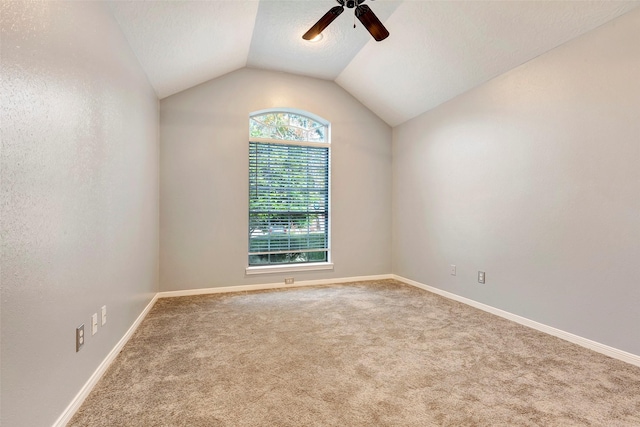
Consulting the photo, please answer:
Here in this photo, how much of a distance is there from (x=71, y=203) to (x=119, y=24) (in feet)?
5.10

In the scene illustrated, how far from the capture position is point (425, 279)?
13.4 feet

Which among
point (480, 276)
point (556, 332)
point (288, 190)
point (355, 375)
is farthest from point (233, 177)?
point (556, 332)

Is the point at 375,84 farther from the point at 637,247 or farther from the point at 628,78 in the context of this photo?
the point at 637,247

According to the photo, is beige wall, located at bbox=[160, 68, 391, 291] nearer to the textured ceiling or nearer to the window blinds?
the window blinds

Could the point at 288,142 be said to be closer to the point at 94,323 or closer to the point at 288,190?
the point at 288,190

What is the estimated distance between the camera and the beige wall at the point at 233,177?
3.78m

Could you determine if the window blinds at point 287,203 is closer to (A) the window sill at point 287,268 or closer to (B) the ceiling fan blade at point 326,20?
(A) the window sill at point 287,268

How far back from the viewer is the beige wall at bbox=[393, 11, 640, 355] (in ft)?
7.00

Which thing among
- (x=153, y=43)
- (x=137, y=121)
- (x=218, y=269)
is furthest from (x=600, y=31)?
(x=218, y=269)

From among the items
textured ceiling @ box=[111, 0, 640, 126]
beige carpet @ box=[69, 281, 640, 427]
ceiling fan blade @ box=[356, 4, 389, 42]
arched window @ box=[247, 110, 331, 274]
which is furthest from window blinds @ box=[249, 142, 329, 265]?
ceiling fan blade @ box=[356, 4, 389, 42]

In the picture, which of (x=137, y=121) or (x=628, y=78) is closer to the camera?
(x=628, y=78)

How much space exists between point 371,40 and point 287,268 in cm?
303

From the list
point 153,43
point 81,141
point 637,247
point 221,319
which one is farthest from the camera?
point 221,319

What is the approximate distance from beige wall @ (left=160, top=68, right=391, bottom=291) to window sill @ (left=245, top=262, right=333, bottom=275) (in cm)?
8
